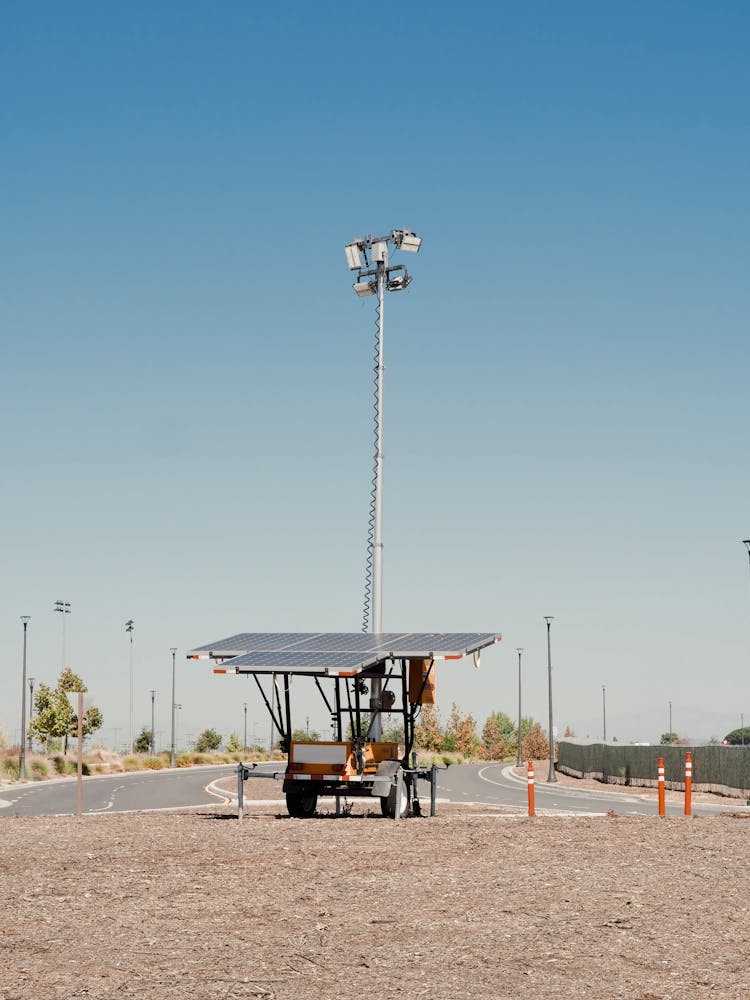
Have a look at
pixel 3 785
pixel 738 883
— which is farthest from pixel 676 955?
pixel 3 785

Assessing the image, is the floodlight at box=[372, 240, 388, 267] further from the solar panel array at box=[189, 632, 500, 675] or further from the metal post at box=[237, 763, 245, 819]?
the metal post at box=[237, 763, 245, 819]

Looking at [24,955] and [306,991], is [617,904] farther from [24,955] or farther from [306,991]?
[24,955]

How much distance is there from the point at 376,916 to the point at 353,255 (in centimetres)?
2370

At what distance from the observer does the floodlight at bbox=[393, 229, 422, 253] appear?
107 ft

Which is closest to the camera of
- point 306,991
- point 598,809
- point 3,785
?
point 306,991

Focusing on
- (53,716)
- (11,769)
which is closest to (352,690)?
(11,769)

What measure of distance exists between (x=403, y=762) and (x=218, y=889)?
36.1 feet

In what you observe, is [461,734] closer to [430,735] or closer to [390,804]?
[430,735]

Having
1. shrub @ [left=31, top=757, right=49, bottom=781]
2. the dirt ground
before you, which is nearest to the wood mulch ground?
the dirt ground

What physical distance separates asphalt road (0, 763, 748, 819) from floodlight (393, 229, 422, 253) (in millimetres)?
14920

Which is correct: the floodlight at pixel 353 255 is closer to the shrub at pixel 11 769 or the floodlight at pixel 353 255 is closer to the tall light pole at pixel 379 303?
the tall light pole at pixel 379 303

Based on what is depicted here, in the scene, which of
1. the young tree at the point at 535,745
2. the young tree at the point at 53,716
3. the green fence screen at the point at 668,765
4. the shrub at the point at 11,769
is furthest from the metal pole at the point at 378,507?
the young tree at the point at 535,745

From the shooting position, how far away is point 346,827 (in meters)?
20.7

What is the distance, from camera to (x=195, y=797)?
4181cm
